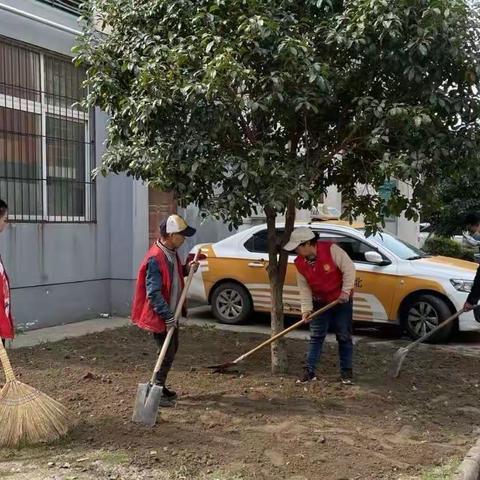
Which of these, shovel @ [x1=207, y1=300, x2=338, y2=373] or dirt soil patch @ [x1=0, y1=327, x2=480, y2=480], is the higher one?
shovel @ [x1=207, y1=300, x2=338, y2=373]

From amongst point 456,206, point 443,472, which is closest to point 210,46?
point 443,472

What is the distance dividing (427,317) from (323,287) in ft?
10.1

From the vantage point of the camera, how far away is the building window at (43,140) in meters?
8.63

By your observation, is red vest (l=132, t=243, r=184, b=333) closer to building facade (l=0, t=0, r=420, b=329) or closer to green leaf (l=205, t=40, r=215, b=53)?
green leaf (l=205, t=40, r=215, b=53)

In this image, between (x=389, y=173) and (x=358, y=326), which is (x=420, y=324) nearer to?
(x=358, y=326)

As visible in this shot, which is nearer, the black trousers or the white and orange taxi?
the black trousers

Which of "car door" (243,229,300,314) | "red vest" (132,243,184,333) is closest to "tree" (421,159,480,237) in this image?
"car door" (243,229,300,314)

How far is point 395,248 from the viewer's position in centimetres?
937

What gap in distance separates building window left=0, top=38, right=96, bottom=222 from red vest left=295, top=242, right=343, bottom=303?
437cm

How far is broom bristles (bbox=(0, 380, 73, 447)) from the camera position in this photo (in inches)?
178

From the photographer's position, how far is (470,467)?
14.6 ft

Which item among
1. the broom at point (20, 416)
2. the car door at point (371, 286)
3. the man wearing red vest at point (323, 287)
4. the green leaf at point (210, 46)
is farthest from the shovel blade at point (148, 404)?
the car door at point (371, 286)

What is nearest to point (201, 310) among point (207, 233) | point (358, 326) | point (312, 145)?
point (207, 233)

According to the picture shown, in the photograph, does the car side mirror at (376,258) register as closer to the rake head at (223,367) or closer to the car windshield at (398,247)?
the car windshield at (398,247)
